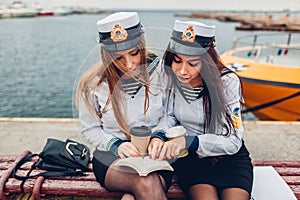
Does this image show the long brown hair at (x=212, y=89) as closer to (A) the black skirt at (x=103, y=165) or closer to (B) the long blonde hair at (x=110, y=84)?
(B) the long blonde hair at (x=110, y=84)

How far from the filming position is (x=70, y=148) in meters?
2.32

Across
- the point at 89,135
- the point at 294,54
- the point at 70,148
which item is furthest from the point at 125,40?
the point at 294,54

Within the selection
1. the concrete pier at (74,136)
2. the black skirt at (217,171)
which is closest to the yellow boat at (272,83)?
the concrete pier at (74,136)

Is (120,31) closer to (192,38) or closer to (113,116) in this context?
(192,38)

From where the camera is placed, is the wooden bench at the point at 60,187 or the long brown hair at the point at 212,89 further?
the wooden bench at the point at 60,187

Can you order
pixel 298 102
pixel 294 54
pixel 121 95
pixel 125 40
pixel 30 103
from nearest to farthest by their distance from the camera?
pixel 125 40 → pixel 121 95 → pixel 298 102 → pixel 294 54 → pixel 30 103

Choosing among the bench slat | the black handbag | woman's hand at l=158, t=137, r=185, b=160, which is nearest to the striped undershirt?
woman's hand at l=158, t=137, r=185, b=160

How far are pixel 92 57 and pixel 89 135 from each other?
48 cm

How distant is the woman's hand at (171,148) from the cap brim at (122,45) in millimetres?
558

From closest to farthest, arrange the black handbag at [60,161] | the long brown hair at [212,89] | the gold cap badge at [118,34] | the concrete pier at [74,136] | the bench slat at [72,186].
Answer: the gold cap badge at [118,34]
the long brown hair at [212,89]
the bench slat at [72,186]
the black handbag at [60,161]
the concrete pier at [74,136]

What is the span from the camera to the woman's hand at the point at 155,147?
1736 mm

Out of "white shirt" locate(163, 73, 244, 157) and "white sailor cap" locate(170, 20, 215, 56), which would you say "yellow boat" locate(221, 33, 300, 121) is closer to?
"white shirt" locate(163, 73, 244, 157)

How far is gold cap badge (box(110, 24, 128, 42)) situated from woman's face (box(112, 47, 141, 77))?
0.23 ft

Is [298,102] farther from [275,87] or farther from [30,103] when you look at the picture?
[30,103]
